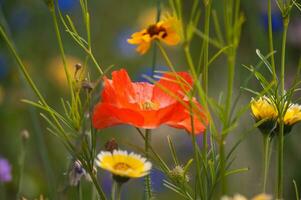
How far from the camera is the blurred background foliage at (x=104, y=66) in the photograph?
1.50 m

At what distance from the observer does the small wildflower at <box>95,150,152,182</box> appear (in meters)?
0.49

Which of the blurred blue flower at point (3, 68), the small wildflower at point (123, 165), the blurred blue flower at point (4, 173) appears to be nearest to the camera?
the small wildflower at point (123, 165)

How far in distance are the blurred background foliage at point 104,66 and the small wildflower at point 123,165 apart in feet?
2.53

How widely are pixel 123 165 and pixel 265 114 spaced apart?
0.41 feet

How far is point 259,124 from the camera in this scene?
1.80 feet

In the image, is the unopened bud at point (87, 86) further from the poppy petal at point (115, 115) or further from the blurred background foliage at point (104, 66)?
the blurred background foliage at point (104, 66)

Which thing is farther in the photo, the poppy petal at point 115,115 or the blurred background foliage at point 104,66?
the blurred background foliage at point 104,66

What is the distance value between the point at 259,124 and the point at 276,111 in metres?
0.04

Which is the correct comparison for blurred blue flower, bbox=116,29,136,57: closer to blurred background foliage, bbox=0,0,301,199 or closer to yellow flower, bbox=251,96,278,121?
blurred background foliage, bbox=0,0,301,199

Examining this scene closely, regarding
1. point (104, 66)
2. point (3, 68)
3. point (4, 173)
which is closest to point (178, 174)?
point (4, 173)

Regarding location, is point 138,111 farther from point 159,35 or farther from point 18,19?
point 18,19

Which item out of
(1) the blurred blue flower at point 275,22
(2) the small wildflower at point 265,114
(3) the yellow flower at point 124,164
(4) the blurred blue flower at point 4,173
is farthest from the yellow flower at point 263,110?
(1) the blurred blue flower at point 275,22

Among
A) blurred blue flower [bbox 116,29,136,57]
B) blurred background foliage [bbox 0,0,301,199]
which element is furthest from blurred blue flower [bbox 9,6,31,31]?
blurred blue flower [bbox 116,29,136,57]

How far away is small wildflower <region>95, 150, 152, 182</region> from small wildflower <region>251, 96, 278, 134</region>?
10 cm
